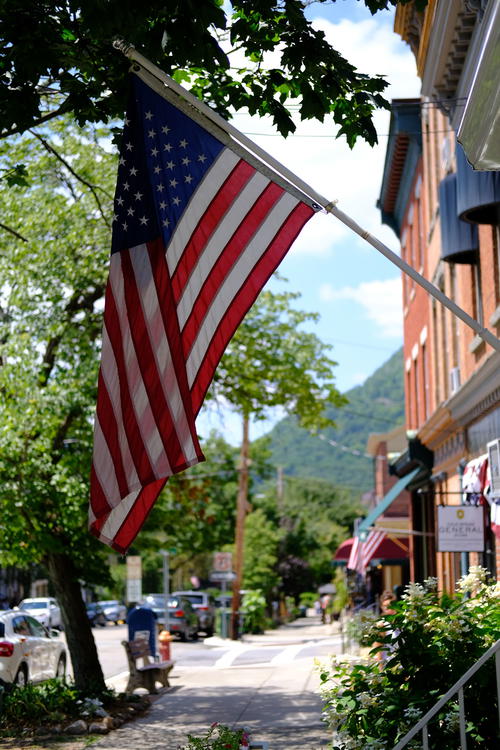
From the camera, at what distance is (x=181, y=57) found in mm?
7301

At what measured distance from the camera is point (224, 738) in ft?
24.1

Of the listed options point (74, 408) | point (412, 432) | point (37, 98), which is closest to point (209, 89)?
point (37, 98)

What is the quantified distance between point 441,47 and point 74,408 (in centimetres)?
747

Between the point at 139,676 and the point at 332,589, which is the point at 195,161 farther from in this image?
the point at 332,589

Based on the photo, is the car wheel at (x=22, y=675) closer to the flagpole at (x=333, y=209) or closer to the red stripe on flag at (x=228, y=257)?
the red stripe on flag at (x=228, y=257)

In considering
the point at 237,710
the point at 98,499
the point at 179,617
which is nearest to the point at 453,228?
the point at 237,710

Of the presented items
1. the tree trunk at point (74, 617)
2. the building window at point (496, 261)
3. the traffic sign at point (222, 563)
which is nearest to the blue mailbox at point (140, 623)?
the tree trunk at point (74, 617)

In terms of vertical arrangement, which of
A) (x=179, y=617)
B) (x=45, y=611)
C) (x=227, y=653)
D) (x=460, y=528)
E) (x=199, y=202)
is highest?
(x=199, y=202)

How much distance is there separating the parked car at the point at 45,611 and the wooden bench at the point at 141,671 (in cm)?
2441

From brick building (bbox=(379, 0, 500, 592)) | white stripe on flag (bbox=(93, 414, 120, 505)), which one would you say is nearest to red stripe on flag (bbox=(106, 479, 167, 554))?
white stripe on flag (bbox=(93, 414, 120, 505))

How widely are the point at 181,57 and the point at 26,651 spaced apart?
12.4 metres

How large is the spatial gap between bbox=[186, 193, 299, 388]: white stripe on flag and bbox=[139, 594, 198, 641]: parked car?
30691mm

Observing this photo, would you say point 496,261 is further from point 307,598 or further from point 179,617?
point 307,598

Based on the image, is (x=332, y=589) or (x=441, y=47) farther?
(x=332, y=589)
